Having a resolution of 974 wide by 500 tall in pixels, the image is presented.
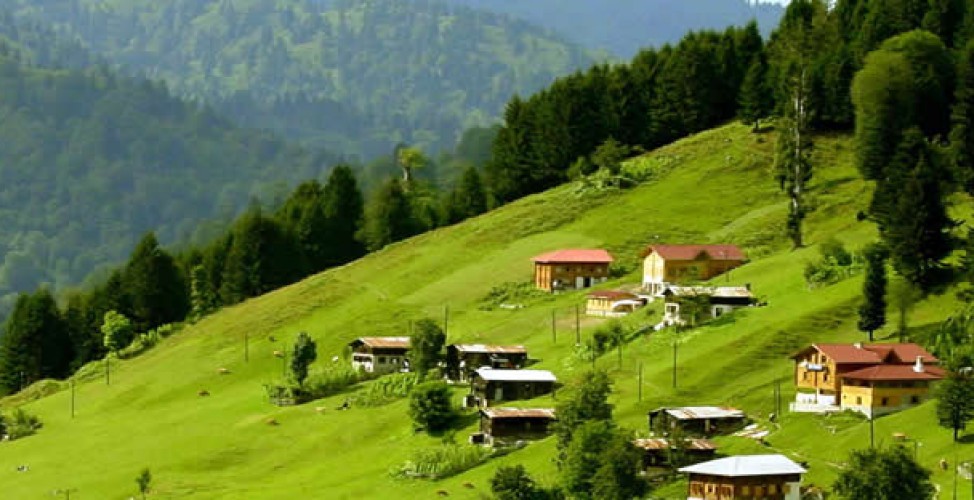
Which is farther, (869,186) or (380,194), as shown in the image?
(380,194)

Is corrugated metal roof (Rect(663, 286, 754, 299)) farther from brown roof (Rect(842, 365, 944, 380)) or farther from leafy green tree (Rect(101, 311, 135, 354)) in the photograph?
leafy green tree (Rect(101, 311, 135, 354))

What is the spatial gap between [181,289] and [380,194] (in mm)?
23397

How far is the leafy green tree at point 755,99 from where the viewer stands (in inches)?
6265

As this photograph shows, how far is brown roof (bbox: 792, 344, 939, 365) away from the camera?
9019 cm

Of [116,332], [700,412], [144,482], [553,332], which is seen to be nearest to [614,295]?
[553,332]

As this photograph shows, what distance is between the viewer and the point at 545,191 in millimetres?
168375

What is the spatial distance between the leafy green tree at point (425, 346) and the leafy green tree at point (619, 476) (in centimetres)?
3446

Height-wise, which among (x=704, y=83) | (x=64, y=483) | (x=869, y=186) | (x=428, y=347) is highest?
(x=704, y=83)

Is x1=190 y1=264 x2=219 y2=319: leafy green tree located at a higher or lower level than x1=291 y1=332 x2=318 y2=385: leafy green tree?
higher

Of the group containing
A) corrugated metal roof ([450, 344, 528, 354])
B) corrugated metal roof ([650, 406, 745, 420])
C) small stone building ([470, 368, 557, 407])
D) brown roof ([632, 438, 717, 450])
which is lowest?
brown roof ([632, 438, 717, 450])

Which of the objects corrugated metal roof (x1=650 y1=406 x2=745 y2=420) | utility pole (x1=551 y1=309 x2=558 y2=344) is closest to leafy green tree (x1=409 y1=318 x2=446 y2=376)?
utility pole (x1=551 y1=309 x2=558 y2=344)

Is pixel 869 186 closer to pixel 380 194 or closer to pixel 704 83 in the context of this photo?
pixel 704 83

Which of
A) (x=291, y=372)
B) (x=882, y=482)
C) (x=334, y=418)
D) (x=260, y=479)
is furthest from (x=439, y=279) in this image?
(x=882, y=482)

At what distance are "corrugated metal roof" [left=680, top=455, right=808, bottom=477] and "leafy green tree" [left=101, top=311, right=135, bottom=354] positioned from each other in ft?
274
